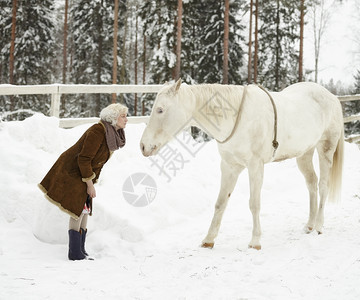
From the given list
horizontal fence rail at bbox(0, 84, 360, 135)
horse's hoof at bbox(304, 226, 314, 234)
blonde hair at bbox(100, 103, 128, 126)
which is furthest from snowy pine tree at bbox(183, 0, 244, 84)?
blonde hair at bbox(100, 103, 128, 126)

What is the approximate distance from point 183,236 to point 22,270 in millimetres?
1925

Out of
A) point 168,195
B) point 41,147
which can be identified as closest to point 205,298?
point 168,195

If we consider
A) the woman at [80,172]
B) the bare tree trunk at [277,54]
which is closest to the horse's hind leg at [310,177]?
the woman at [80,172]

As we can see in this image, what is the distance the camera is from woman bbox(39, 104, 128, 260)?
126 inches

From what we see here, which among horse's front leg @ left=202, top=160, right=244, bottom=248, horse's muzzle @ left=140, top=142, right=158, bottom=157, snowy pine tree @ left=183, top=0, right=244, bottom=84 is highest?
snowy pine tree @ left=183, top=0, right=244, bottom=84

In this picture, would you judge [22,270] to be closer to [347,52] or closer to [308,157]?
[308,157]

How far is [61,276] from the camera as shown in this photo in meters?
2.77

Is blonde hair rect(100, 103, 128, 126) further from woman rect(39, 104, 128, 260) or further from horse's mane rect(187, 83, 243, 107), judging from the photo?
horse's mane rect(187, 83, 243, 107)

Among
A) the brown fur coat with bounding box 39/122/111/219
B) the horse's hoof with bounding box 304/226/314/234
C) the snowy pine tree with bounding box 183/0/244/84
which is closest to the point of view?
the brown fur coat with bounding box 39/122/111/219

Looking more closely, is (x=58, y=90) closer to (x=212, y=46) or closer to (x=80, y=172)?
(x=80, y=172)

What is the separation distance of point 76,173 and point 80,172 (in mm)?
37

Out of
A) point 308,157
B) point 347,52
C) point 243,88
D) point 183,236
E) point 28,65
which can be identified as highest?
point 347,52

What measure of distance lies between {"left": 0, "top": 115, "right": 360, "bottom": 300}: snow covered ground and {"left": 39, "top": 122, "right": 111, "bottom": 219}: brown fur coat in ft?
1.75

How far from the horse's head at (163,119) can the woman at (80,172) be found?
10.5 inches
